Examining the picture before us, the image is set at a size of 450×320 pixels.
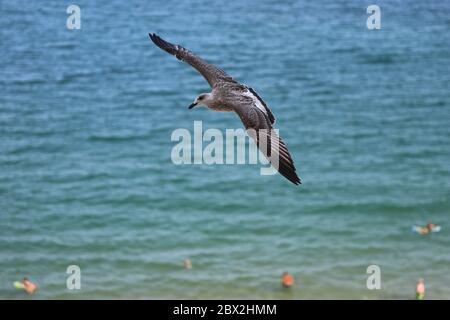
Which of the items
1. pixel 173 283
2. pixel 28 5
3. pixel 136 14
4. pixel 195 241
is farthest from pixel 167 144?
pixel 28 5

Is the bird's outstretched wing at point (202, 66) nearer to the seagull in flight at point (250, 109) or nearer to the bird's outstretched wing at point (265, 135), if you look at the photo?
the seagull in flight at point (250, 109)

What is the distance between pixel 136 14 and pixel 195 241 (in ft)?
81.9

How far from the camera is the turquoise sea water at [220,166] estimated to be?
26156mm

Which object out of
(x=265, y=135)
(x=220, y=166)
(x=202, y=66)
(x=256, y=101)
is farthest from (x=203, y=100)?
(x=220, y=166)

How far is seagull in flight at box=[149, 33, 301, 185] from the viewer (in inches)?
403

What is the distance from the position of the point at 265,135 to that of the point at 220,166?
22.8 metres

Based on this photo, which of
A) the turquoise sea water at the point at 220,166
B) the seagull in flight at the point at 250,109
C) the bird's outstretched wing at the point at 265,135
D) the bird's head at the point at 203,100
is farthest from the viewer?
the turquoise sea water at the point at 220,166

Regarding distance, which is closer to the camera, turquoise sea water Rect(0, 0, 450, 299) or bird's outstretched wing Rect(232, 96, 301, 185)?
bird's outstretched wing Rect(232, 96, 301, 185)

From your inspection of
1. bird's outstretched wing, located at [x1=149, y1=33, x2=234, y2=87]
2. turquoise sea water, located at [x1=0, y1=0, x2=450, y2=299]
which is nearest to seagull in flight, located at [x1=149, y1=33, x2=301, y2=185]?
bird's outstretched wing, located at [x1=149, y1=33, x2=234, y2=87]

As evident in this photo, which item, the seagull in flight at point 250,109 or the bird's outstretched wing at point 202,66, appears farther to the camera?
the bird's outstretched wing at point 202,66

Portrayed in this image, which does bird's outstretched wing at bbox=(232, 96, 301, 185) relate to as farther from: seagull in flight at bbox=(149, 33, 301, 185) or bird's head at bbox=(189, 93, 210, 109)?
bird's head at bbox=(189, 93, 210, 109)

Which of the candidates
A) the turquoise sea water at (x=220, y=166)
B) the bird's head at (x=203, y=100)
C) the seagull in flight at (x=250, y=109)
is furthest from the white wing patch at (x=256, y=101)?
the turquoise sea water at (x=220, y=166)

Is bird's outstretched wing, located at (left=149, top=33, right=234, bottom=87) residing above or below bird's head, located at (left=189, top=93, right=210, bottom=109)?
above
